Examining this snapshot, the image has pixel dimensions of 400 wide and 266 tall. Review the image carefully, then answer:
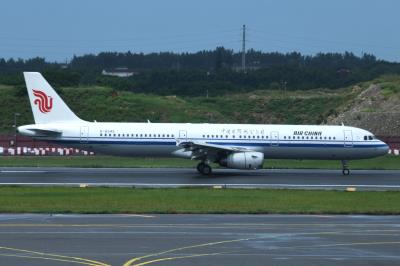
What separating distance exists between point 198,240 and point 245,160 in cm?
2245

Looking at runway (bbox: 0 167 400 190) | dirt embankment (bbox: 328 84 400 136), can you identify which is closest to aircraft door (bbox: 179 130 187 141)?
runway (bbox: 0 167 400 190)

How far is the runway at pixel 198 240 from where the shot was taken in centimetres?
1541

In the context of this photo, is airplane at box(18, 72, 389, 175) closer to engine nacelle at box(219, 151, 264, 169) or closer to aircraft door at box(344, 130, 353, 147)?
aircraft door at box(344, 130, 353, 147)

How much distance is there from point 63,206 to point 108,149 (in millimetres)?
17083

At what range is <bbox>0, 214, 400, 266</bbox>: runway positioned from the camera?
15.4m

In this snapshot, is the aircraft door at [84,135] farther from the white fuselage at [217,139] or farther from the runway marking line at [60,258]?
the runway marking line at [60,258]

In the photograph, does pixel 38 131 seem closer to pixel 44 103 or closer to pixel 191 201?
pixel 44 103

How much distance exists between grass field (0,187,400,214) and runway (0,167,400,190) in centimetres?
304

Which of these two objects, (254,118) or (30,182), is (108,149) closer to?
(30,182)

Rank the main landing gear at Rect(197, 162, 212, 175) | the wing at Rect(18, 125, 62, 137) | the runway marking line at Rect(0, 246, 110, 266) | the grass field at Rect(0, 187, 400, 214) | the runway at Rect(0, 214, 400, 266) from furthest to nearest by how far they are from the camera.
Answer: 1. the wing at Rect(18, 125, 62, 137)
2. the main landing gear at Rect(197, 162, 212, 175)
3. the grass field at Rect(0, 187, 400, 214)
4. the runway at Rect(0, 214, 400, 266)
5. the runway marking line at Rect(0, 246, 110, 266)

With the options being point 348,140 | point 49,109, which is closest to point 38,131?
point 49,109

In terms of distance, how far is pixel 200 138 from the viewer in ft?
140

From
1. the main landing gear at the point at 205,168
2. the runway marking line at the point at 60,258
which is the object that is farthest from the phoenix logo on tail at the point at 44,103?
the runway marking line at the point at 60,258

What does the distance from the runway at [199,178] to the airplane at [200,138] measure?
101cm
